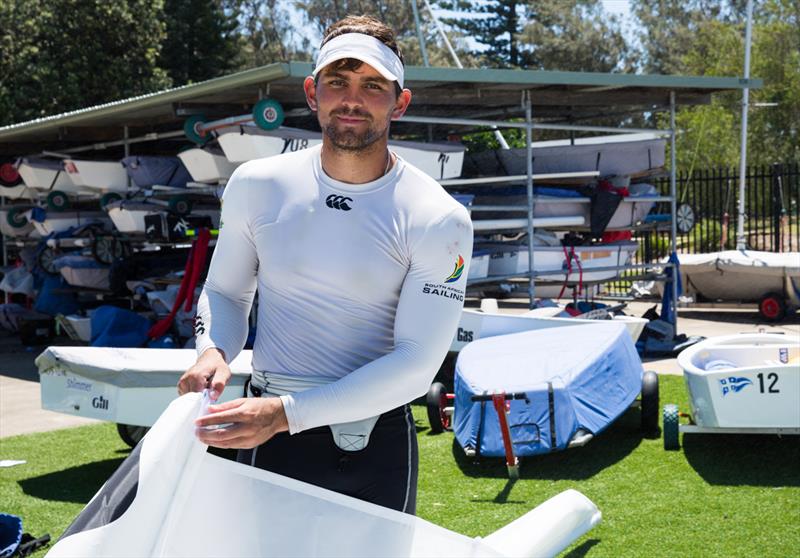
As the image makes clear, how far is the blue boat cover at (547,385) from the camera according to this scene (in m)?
7.43

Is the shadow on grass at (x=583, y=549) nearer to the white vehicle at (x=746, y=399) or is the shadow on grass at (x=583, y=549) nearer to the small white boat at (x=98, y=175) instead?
the white vehicle at (x=746, y=399)

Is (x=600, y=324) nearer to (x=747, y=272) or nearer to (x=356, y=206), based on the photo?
(x=356, y=206)

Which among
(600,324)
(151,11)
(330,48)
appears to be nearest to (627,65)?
(151,11)

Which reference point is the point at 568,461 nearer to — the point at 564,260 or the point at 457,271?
the point at 457,271

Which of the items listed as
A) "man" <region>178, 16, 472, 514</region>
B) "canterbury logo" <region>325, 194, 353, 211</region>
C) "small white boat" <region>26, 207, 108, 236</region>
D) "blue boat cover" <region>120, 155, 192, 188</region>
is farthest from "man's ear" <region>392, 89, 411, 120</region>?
"small white boat" <region>26, 207, 108, 236</region>

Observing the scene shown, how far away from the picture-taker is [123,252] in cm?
1570

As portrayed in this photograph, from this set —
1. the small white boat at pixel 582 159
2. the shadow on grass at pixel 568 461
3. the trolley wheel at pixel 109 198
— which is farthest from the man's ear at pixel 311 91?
the trolley wheel at pixel 109 198

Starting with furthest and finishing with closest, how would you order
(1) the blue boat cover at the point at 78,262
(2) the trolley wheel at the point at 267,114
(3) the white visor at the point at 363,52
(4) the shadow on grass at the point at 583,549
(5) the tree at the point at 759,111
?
(5) the tree at the point at 759,111 → (1) the blue boat cover at the point at 78,262 → (2) the trolley wheel at the point at 267,114 → (4) the shadow on grass at the point at 583,549 → (3) the white visor at the point at 363,52

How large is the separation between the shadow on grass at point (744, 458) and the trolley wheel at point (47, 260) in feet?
38.1

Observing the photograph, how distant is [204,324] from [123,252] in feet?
43.7

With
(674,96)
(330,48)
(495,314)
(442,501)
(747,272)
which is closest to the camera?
(330,48)

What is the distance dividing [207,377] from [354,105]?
817 millimetres

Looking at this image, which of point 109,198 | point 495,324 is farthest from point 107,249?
point 495,324

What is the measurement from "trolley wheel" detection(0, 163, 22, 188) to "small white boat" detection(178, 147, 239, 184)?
633 centimetres
